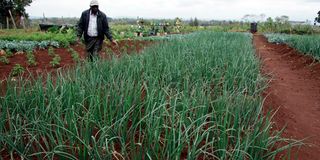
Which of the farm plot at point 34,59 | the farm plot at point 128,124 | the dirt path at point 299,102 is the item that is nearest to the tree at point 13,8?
the farm plot at point 34,59

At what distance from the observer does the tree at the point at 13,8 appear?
86.3ft

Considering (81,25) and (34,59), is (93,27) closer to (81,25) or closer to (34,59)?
(81,25)

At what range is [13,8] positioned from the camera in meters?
26.9

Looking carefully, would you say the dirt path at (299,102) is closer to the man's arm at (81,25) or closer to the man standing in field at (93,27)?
the man standing in field at (93,27)

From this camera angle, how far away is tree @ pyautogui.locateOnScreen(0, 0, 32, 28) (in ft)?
86.3

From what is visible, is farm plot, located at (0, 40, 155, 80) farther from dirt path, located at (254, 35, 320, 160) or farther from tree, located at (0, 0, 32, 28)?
tree, located at (0, 0, 32, 28)

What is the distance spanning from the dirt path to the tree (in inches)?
950

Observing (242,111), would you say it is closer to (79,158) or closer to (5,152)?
(79,158)

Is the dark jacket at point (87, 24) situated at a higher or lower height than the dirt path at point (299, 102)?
higher

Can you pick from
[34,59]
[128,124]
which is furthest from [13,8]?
[128,124]

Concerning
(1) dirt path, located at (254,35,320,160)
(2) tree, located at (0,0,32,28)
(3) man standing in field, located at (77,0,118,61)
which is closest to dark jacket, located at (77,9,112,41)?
(3) man standing in field, located at (77,0,118,61)

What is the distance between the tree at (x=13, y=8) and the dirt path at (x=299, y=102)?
24.1 meters

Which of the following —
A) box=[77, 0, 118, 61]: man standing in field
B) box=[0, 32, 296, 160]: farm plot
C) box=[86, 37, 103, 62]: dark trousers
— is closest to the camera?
box=[0, 32, 296, 160]: farm plot

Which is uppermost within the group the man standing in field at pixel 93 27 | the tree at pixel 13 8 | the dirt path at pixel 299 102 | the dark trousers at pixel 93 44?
the tree at pixel 13 8
